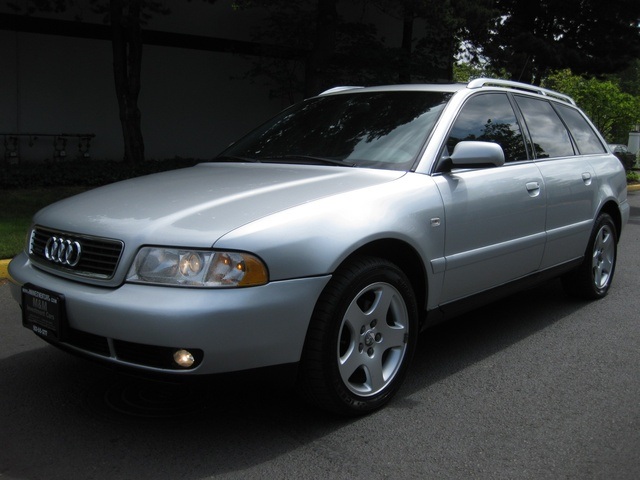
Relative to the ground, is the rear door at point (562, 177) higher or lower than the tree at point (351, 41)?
lower

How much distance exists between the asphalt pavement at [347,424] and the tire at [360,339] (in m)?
0.16

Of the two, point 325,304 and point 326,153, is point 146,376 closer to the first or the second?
point 325,304

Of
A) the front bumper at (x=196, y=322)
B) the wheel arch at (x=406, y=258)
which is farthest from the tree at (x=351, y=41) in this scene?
the front bumper at (x=196, y=322)

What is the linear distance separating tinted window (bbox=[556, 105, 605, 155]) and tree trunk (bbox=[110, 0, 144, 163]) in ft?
27.4

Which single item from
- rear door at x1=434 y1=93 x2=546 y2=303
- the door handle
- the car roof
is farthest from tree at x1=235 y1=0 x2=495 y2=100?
the door handle

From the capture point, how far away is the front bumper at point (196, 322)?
280cm

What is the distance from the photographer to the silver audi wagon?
2.89 m

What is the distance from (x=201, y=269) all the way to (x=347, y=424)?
1083 mm

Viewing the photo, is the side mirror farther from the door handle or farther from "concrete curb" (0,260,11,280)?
"concrete curb" (0,260,11,280)

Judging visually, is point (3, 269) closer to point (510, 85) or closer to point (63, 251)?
point (63, 251)

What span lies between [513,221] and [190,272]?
7.43 ft

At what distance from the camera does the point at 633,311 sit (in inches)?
218

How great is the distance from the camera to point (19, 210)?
29.2 feet

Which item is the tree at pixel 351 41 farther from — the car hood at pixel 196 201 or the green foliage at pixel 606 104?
the car hood at pixel 196 201
